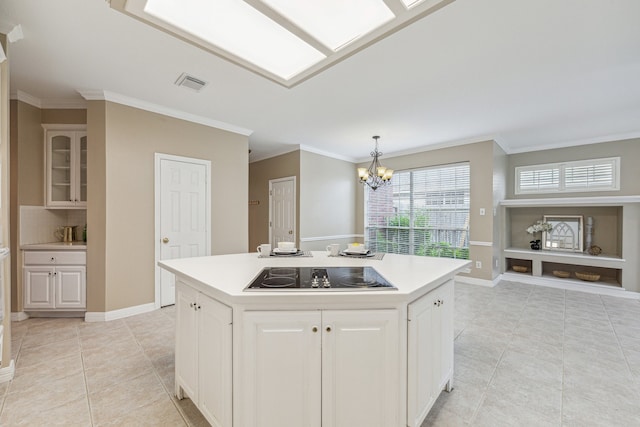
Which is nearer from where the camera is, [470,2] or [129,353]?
[470,2]

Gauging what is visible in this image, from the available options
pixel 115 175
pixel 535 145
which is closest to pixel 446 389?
pixel 115 175

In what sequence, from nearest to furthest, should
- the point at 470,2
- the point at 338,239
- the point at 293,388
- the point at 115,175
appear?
the point at 293,388 → the point at 470,2 → the point at 115,175 → the point at 338,239

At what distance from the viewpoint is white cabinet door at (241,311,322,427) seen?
124 cm

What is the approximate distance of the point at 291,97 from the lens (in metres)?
3.30

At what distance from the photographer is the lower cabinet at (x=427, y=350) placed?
4.44ft

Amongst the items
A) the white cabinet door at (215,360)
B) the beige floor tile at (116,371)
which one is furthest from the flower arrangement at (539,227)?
the beige floor tile at (116,371)

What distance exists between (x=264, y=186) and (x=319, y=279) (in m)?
5.06

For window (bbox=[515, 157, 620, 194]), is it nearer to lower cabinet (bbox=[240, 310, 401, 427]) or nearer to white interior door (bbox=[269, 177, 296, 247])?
white interior door (bbox=[269, 177, 296, 247])

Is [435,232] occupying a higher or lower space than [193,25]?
lower

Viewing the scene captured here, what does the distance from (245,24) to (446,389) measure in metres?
2.54

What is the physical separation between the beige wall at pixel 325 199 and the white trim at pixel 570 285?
10.9ft

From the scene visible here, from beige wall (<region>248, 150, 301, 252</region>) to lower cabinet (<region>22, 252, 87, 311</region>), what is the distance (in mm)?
3258

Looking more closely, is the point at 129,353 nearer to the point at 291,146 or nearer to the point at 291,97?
the point at 291,97

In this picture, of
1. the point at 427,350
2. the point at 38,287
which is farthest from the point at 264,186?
the point at 427,350
